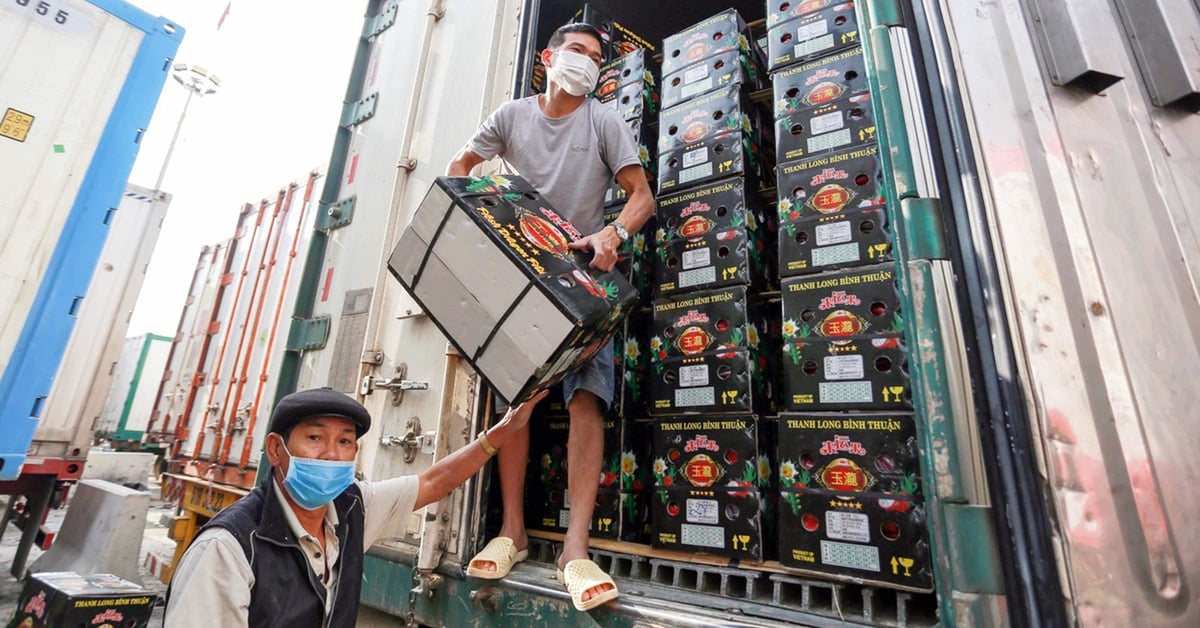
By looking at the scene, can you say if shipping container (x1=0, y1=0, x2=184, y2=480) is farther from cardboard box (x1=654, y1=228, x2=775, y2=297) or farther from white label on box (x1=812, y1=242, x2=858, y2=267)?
white label on box (x1=812, y1=242, x2=858, y2=267)

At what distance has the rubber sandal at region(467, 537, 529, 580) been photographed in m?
1.95

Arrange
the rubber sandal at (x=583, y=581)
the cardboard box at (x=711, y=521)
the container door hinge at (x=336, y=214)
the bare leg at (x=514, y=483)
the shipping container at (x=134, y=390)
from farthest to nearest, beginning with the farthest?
the shipping container at (x=134, y=390) < the container door hinge at (x=336, y=214) < the bare leg at (x=514, y=483) < the cardboard box at (x=711, y=521) < the rubber sandal at (x=583, y=581)

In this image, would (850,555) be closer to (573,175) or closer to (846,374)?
(846,374)

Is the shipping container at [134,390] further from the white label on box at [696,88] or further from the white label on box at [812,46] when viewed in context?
the white label on box at [812,46]

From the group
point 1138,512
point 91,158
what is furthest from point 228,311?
point 1138,512

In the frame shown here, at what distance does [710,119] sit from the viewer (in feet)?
8.27

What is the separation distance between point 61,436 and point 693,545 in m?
5.21

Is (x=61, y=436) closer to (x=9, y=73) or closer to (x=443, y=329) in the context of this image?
(x=9, y=73)

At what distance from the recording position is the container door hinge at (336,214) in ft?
11.9

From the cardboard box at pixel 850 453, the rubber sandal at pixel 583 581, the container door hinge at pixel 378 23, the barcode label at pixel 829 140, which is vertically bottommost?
the rubber sandal at pixel 583 581

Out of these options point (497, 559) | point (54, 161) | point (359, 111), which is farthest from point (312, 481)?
point (54, 161)

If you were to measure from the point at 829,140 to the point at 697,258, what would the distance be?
26.9 inches

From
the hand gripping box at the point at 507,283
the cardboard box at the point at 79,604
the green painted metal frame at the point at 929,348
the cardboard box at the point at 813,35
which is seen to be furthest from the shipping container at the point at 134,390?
the green painted metal frame at the point at 929,348

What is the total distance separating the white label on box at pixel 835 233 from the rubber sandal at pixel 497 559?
162 cm
